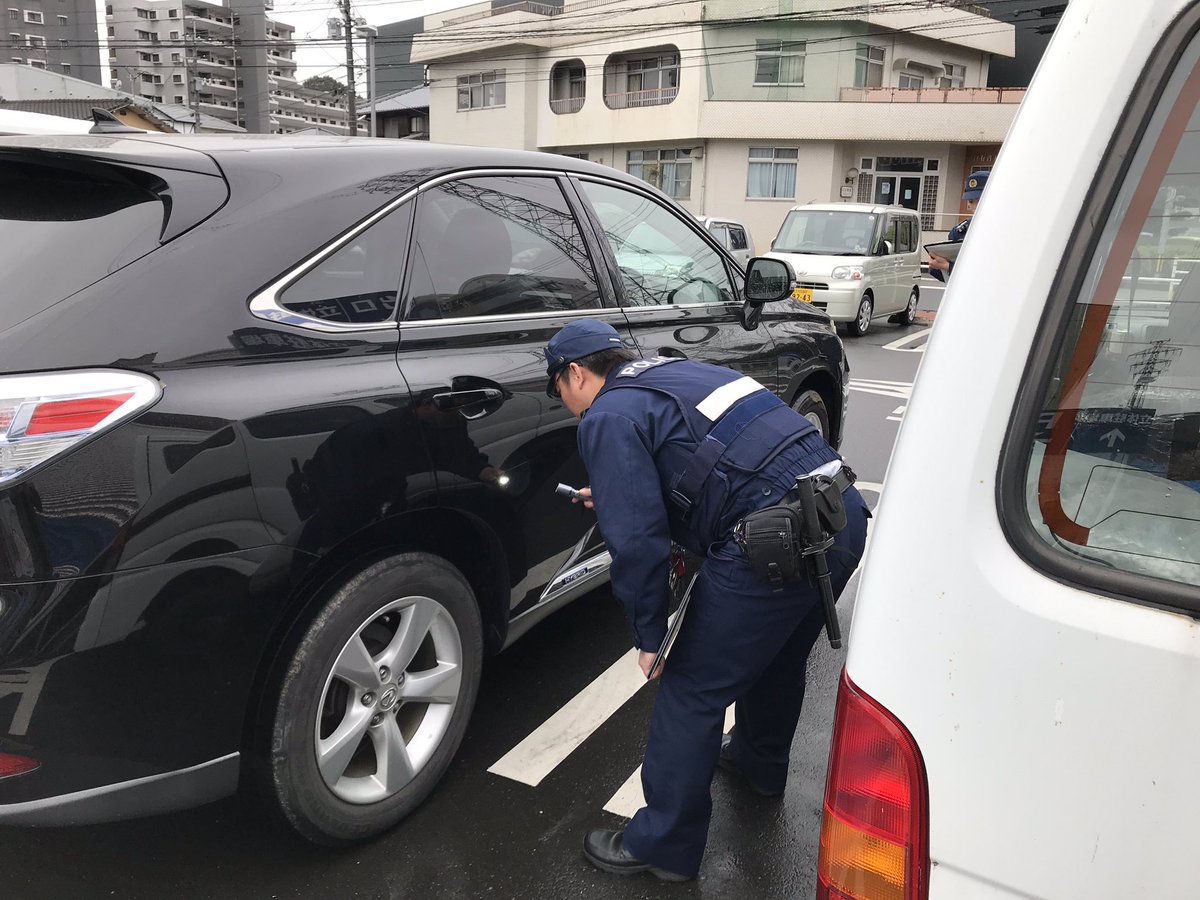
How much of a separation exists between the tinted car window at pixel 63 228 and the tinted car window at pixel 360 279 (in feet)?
1.13

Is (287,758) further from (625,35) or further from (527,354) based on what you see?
(625,35)

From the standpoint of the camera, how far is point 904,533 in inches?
43.9

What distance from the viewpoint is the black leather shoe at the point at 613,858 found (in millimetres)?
2291

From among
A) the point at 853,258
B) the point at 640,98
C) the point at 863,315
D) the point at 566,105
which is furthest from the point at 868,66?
the point at 863,315

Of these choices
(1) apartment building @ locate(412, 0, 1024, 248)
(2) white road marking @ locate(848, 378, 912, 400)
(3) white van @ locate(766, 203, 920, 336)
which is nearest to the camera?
(2) white road marking @ locate(848, 378, 912, 400)

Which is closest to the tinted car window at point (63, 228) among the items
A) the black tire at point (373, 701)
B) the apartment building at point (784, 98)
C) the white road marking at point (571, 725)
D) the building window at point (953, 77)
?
the black tire at point (373, 701)

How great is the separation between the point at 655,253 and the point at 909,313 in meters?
13.0

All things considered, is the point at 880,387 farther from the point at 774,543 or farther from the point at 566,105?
the point at 566,105

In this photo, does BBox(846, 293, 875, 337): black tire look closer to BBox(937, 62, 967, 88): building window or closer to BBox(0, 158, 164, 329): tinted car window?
BBox(0, 158, 164, 329): tinted car window

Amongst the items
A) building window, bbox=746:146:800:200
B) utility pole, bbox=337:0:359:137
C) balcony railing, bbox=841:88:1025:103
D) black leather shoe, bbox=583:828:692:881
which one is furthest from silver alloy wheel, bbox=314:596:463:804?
balcony railing, bbox=841:88:1025:103

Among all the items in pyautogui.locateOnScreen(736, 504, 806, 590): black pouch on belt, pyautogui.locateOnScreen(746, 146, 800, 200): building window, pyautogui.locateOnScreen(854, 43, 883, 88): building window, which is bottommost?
pyautogui.locateOnScreen(736, 504, 806, 590): black pouch on belt

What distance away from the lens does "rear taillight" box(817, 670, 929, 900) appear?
3.65 feet

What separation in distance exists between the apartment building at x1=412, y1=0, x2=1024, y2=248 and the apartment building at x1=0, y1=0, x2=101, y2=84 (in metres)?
63.8

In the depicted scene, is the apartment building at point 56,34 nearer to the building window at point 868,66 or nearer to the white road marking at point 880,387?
the building window at point 868,66
